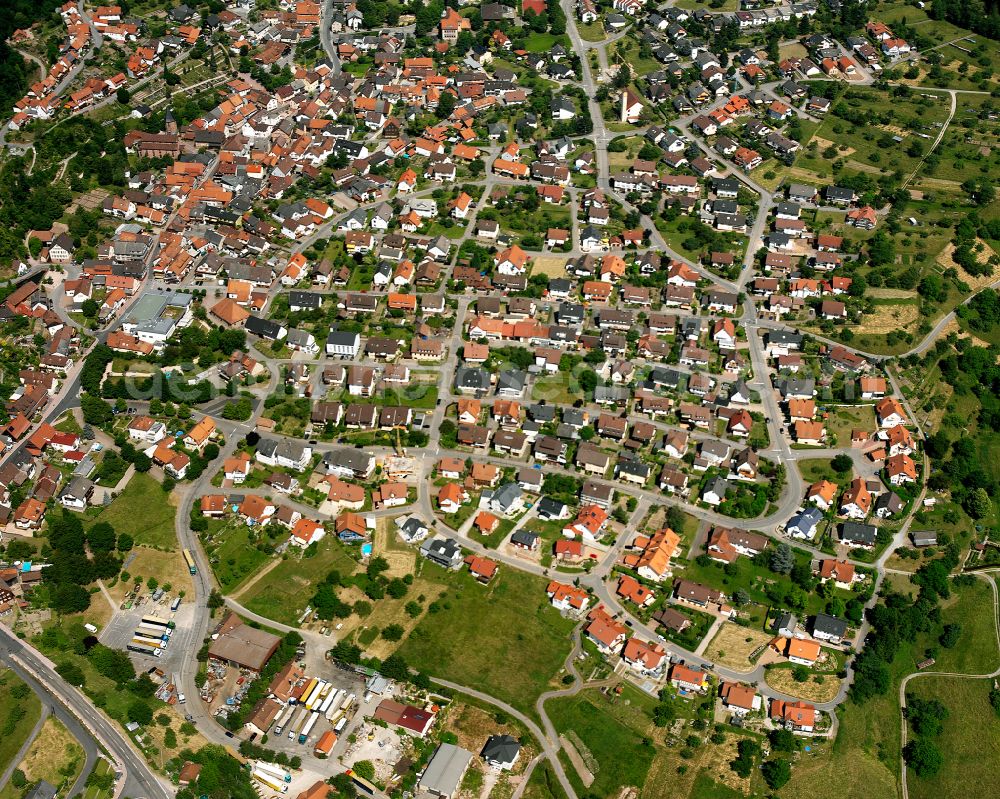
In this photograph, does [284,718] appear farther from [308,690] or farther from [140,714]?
[140,714]

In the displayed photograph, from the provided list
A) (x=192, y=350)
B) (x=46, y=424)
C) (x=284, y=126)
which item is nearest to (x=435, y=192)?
(x=284, y=126)

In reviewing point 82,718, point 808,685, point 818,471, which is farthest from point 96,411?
point 818,471

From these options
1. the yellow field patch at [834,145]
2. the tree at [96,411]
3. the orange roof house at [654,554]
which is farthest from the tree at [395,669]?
the yellow field patch at [834,145]

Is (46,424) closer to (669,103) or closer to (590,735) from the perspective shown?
(590,735)

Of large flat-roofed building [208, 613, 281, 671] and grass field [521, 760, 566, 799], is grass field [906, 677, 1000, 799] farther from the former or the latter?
large flat-roofed building [208, 613, 281, 671]

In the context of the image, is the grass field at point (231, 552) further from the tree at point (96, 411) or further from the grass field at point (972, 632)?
the grass field at point (972, 632)

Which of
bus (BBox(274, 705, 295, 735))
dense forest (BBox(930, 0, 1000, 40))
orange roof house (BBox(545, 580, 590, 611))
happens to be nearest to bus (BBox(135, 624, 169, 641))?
bus (BBox(274, 705, 295, 735))
